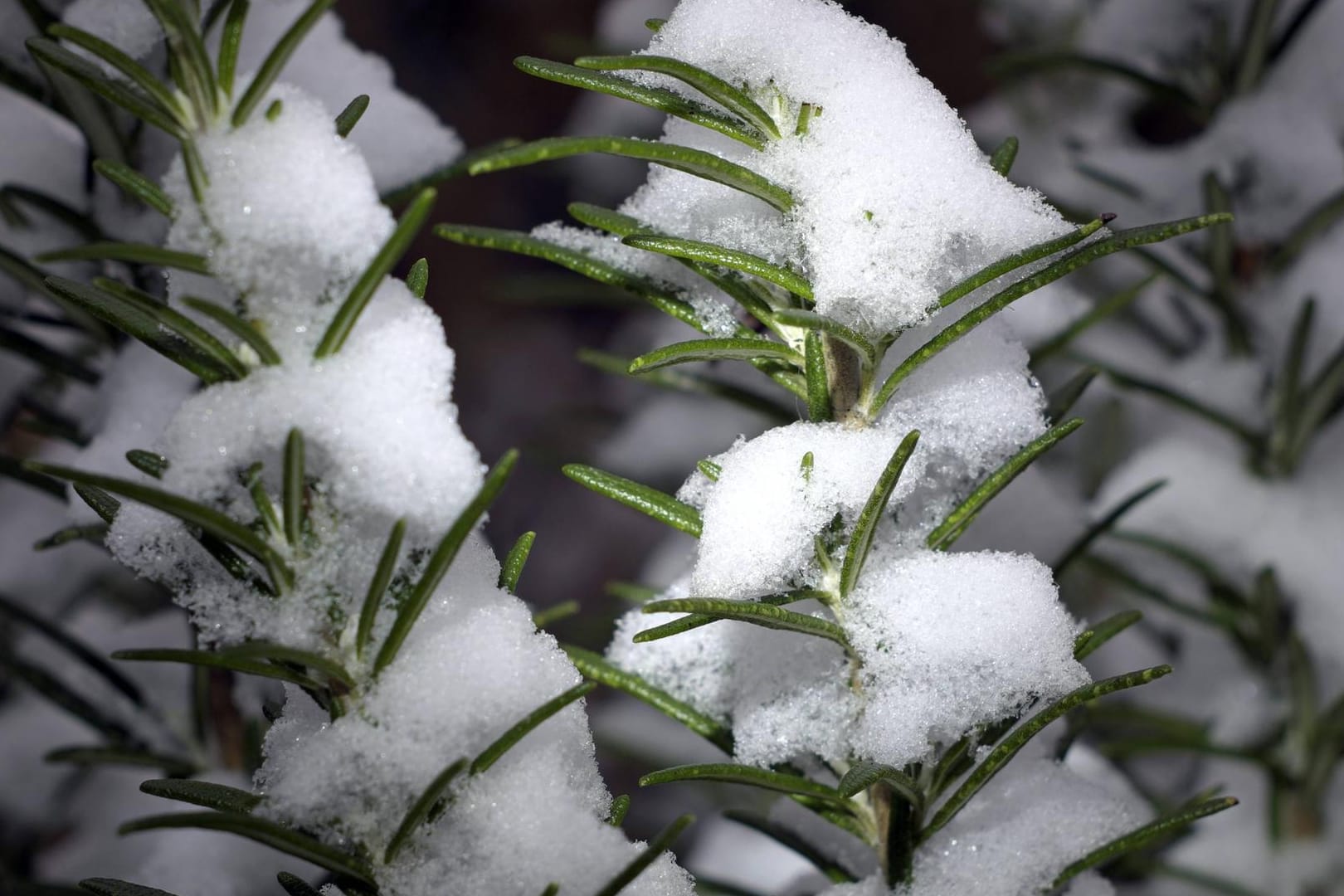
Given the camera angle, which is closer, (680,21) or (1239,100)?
(680,21)

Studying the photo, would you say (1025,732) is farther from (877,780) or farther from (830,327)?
(830,327)

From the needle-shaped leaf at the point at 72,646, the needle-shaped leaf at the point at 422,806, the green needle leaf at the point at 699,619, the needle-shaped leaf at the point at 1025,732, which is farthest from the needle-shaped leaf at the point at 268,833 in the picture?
the needle-shaped leaf at the point at 72,646

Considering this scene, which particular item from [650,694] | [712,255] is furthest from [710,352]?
[650,694]

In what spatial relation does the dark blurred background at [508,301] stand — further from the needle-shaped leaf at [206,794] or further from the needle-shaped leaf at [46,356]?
the needle-shaped leaf at [206,794]

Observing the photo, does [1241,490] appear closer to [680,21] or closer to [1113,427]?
[1113,427]

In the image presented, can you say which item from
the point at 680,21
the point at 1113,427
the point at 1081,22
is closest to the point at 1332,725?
the point at 1113,427

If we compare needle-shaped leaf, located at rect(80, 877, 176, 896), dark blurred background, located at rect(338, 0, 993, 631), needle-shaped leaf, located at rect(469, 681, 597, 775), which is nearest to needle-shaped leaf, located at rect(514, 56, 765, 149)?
needle-shaped leaf, located at rect(469, 681, 597, 775)
